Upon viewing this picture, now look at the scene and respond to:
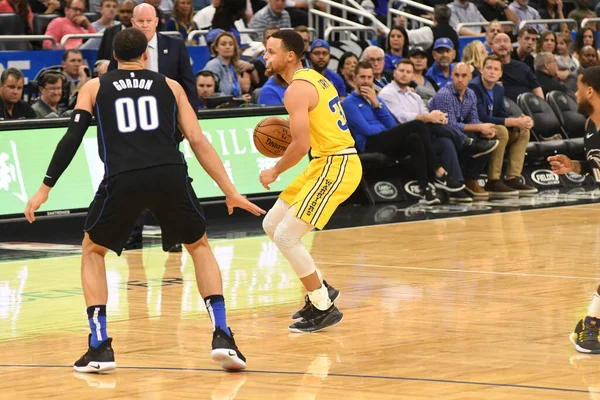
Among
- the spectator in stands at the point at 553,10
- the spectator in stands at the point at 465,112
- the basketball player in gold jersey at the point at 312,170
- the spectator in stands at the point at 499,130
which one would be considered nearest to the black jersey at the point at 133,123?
the basketball player in gold jersey at the point at 312,170

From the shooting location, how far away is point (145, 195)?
22.0ft

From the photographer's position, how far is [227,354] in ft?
21.7

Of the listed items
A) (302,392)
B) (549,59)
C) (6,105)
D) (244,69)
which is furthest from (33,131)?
(549,59)

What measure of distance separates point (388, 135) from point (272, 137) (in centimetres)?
691

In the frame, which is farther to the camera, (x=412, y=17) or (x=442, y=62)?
(x=412, y=17)

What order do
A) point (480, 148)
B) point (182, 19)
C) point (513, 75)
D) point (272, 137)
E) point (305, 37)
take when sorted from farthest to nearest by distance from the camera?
point (513, 75)
point (182, 19)
point (305, 37)
point (480, 148)
point (272, 137)

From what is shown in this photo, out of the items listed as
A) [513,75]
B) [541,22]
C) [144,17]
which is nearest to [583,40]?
[541,22]

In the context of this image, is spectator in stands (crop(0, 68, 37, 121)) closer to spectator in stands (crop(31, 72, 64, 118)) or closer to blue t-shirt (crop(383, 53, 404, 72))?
spectator in stands (crop(31, 72, 64, 118))

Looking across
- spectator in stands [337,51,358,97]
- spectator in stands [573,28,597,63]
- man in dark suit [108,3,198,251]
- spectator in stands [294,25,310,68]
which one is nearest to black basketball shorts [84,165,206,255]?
man in dark suit [108,3,198,251]

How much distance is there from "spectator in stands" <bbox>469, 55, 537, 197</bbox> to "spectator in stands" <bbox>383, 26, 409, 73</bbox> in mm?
1776

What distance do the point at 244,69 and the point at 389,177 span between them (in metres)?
2.37

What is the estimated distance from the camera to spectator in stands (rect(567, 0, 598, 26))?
23.7 metres

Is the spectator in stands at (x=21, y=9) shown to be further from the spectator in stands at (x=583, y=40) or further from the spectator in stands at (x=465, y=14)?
the spectator in stands at (x=583, y=40)

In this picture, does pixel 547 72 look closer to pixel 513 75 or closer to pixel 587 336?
pixel 513 75
